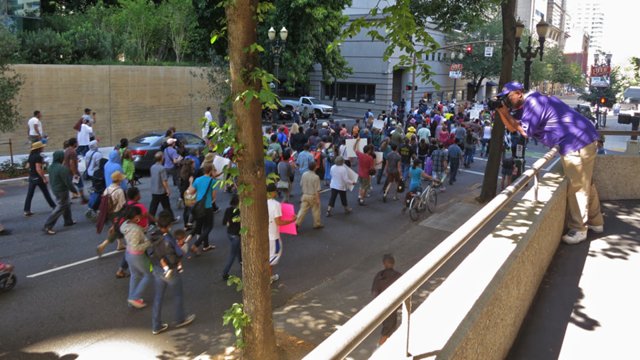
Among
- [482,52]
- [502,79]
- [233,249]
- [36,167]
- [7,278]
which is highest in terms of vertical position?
[482,52]


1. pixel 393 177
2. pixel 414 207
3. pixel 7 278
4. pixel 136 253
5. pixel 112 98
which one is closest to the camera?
pixel 136 253

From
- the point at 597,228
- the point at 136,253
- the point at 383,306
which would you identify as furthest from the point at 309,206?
the point at 383,306

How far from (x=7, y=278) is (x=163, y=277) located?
117 inches

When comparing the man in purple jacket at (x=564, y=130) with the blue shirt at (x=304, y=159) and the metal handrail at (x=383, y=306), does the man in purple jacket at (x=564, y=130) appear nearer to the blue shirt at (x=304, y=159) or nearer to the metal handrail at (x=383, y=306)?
the metal handrail at (x=383, y=306)

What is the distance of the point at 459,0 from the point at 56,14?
23188 millimetres

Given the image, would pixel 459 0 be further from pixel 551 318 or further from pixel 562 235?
pixel 551 318

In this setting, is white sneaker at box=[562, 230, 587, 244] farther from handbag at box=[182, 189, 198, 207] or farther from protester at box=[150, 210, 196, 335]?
handbag at box=[182, 189, 198, 207]

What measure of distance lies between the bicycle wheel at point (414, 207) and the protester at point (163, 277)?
25.6ft

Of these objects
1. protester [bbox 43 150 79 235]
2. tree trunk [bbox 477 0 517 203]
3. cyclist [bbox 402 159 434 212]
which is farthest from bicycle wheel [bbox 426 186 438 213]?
protester [bbox 43 150 79 235]

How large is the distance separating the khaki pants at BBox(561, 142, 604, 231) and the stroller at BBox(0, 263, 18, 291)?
807 centimetres

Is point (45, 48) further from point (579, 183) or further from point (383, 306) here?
point (383, 306)

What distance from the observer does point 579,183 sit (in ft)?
18.0

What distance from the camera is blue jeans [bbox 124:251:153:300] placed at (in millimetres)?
7895

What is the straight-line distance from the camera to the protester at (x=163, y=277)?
738cm
